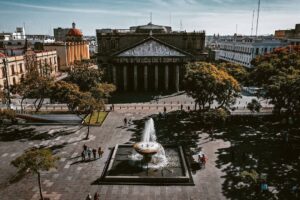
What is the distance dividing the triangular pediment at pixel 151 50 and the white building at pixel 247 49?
4023 centimetres

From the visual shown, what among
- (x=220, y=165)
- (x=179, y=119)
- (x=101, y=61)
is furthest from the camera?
(x=101, y=61)

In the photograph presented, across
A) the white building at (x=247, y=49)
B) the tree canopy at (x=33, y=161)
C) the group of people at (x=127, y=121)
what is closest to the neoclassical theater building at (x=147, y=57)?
the group of people at (x=127, y=121)

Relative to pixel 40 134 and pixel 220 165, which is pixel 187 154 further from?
pixel 40 134

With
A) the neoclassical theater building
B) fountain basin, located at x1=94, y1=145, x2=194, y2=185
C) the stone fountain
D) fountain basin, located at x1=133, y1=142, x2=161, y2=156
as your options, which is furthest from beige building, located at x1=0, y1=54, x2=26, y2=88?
fountain basin, located at x1=133, y1=142, x2=161, y2=156

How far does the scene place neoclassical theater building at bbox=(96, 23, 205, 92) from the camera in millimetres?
74312

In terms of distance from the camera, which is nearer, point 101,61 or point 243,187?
point 243,187

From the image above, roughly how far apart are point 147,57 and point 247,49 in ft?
164

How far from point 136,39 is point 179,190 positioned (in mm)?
59103

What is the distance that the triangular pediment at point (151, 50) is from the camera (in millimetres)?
74125

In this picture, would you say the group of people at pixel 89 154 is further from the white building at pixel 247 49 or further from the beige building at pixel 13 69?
the white building at pixel 247 49

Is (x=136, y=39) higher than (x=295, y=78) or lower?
higher

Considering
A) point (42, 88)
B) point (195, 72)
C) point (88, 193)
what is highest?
point (195, 72)

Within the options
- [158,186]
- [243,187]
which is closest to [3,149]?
[158,186]

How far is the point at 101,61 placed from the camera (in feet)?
258
